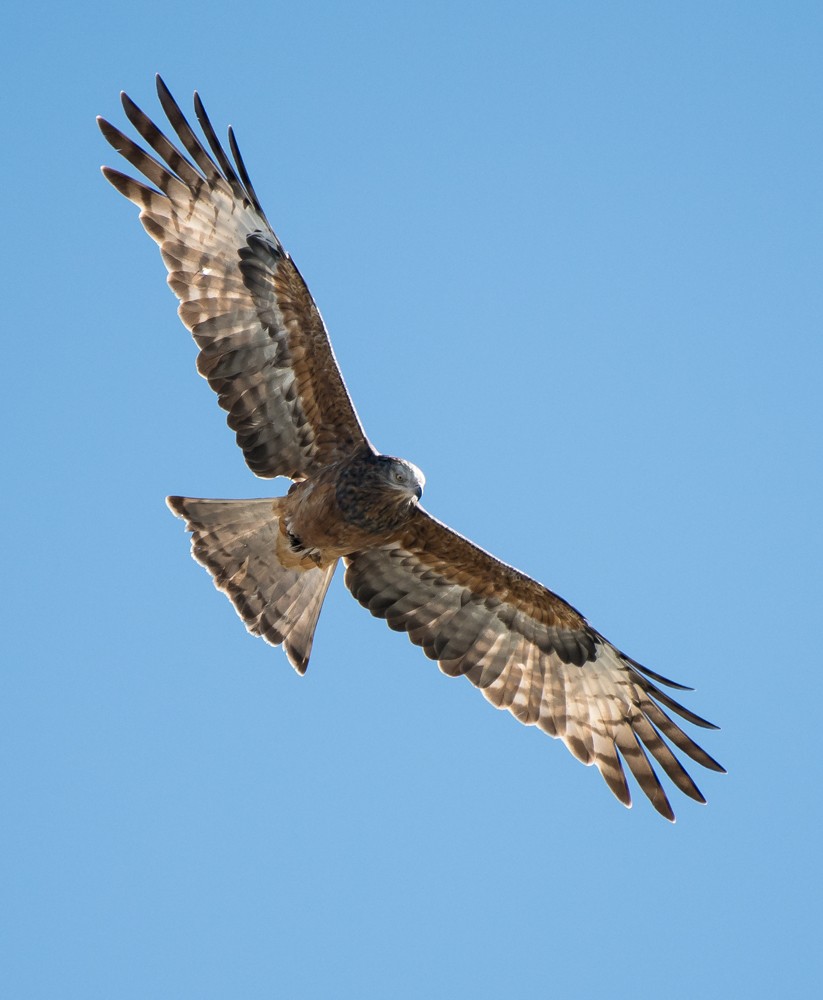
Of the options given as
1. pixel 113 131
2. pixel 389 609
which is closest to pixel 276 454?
pixel 389 609

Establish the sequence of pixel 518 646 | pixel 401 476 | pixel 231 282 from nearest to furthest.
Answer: pixel 401 476 → pixel 231 282 → pixel 518 646

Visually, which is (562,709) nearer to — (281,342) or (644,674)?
(644,674)

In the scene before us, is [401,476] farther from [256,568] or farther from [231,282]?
[231,282]

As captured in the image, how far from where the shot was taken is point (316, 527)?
33.7 ft

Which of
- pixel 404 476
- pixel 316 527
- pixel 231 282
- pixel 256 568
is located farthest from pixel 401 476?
pixel 231 282

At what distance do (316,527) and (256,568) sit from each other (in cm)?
61

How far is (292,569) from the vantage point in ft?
35.2

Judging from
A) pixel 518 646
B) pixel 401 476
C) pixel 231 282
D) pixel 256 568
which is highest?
pixel 231 282

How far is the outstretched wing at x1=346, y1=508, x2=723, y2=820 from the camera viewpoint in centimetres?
1086

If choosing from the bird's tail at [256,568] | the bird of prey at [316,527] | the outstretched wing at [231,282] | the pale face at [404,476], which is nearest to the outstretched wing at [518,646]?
the bird of prey at [316,527]

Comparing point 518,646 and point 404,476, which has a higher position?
point 518,646

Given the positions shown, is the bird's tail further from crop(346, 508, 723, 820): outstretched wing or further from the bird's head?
the bird's head

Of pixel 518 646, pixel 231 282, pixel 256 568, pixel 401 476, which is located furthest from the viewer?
pixel 518 646

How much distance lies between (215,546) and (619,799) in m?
2.98
